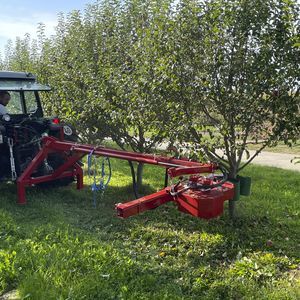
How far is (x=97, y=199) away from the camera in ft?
21.8

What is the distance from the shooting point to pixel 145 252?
14.7 ft

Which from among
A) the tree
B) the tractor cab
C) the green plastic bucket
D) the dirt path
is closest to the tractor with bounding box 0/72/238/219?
the tractor cab

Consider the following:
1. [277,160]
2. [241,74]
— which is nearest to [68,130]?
[241,74]

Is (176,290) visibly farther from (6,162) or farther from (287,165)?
(287,165)

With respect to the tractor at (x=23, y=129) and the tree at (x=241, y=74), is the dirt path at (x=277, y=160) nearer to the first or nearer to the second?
the tractor at (x=23, y=129)

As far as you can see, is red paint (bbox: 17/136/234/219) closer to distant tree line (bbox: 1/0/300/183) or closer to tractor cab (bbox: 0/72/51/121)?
distant tree line (bbox: 1/0/300/183)

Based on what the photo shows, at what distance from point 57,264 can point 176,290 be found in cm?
110

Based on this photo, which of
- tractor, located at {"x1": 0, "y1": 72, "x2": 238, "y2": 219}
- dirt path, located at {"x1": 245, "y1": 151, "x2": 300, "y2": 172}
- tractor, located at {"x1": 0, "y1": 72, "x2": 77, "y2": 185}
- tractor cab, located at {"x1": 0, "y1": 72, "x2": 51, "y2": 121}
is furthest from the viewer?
dirt path, located at {"x1": 245, "y1": 151, "x2": 300, "y2": 172}

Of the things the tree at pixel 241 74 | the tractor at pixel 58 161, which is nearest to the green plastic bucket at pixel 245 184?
the tractor at pixel 58 161

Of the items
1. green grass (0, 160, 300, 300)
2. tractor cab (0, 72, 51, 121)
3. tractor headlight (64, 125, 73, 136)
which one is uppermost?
tractor cab (0, 72, 51, 121)

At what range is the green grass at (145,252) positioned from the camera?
3537 millimetres

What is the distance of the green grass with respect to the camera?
11.6 feet

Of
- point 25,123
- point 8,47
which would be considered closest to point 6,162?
point 25,123

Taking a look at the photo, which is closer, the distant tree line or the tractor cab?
the distant tree line
